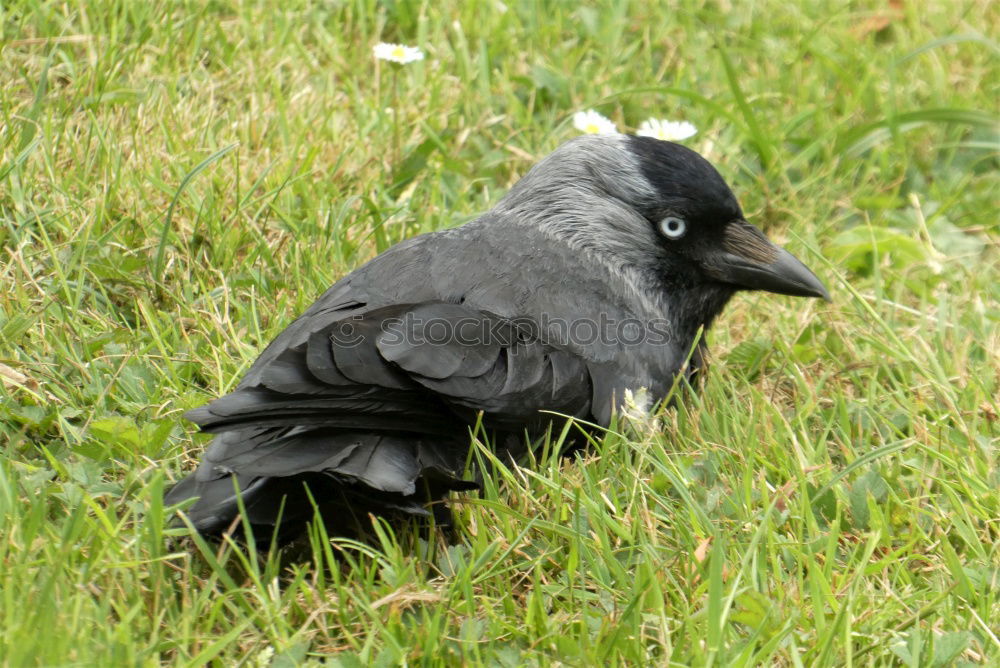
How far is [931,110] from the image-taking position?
5.17 m

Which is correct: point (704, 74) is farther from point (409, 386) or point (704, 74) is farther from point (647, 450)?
point (409, 386)

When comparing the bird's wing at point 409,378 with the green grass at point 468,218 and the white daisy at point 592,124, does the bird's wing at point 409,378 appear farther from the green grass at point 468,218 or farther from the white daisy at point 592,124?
the white daisy at point 592,124

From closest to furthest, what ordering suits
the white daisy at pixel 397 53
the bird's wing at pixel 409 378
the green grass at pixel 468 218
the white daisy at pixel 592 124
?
the green grass at pixel 468 218
the bird's wing at pixel 409 378
the white daisy at pixel 592 124
the white daisy at pixel 397 53

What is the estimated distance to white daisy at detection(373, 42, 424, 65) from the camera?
17.4 ft

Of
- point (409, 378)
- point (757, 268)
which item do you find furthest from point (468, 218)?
point (409, 378)

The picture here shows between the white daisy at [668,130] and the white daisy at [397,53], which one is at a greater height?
the white daisy at [397,53]

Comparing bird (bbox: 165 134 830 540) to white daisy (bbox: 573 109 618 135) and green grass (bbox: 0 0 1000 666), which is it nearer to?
green grass (bbox: 0 0 1000 666)

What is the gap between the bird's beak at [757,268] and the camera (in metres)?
3.99

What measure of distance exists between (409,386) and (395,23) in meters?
3.31

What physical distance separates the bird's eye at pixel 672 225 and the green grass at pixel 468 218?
522 mm

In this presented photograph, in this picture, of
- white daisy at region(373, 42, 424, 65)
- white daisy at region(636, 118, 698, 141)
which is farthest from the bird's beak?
white daisy at region(373, 42, 424, 65)

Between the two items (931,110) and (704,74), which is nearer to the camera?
(931,110)

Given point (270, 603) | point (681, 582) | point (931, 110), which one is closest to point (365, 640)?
point (270, 603)

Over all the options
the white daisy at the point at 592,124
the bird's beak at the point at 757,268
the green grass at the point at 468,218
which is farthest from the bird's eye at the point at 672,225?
the white daisy at the point at 592,124
